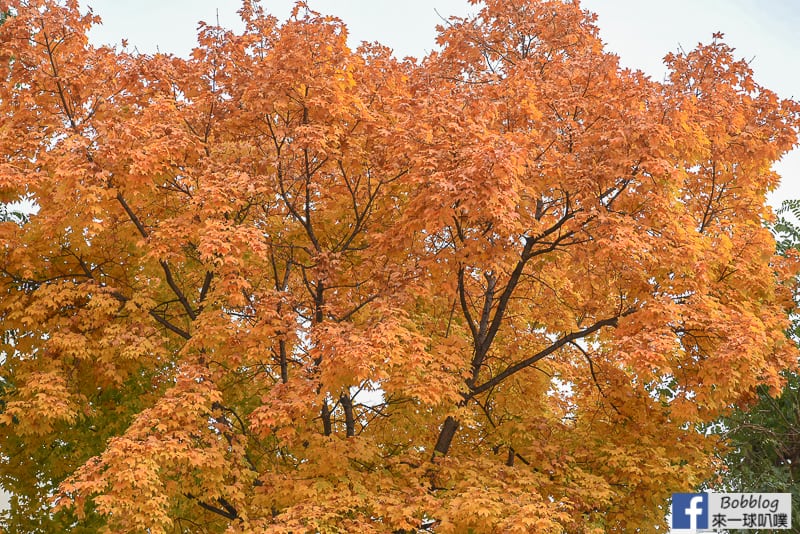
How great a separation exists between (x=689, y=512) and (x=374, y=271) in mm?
6428

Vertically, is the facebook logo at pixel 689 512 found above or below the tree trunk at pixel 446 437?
below

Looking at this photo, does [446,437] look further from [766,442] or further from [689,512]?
[766,442]

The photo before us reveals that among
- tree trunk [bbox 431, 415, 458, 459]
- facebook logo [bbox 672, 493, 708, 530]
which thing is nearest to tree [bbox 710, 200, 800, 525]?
facebook logo [bbox 672, 493, 708, 530]

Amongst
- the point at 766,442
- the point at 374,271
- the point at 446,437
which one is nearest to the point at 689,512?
the point at 766,442

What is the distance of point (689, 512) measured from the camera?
44.8 ft

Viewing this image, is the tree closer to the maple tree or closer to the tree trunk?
the maple tree

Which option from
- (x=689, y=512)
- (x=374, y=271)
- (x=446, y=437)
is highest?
(x=374, y=271)

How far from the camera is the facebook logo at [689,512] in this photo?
13586 millimetres

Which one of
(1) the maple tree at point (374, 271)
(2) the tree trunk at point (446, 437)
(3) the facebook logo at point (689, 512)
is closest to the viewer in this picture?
(1) the maple tree at point (374, 271)

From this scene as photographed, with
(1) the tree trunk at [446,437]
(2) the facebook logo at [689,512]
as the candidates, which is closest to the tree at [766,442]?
(2) the facebook logo at [689,512]

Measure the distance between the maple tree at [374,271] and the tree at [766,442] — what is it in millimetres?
887

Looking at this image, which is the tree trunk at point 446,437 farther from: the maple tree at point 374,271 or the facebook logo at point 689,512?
the facebook logo at point 689,512

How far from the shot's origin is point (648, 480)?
12.5 m

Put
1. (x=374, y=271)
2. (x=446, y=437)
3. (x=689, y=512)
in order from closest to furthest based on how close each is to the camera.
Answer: (x=374, y=271) < (x=689, y=512) < (x=446, y=437)
